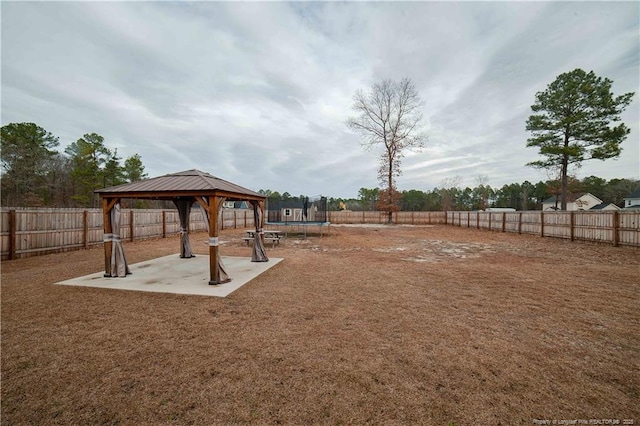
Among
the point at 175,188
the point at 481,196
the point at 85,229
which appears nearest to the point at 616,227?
the point at 175,188

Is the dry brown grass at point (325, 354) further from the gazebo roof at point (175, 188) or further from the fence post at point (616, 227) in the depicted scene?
the fence post at point (616, 227)

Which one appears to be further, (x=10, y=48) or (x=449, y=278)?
(x=10, y=48)

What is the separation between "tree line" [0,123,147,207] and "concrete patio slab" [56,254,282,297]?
2546 cm

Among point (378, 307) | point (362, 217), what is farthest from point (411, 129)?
point (378, 307)

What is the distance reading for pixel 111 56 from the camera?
11117 millimetres

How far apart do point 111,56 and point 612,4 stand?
18369mm

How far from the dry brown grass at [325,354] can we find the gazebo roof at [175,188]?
2142mm

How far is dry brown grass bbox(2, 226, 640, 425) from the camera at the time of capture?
2055 millimetres

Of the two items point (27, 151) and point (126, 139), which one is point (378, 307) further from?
point (27, 151)

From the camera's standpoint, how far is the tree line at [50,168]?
22562 millimetres

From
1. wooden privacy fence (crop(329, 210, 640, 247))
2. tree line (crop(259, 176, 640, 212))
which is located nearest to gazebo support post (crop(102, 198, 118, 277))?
wooden privacy fence (crop(329, 210, 640, 247))

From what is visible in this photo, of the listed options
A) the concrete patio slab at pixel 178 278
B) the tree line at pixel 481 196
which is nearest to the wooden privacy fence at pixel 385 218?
the tree line at pixel 481 196

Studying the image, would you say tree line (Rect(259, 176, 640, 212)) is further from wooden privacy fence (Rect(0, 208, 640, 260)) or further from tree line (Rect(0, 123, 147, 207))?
→ tree line (Rect(0, 123, 147, 207))

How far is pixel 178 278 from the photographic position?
609 centimetres
